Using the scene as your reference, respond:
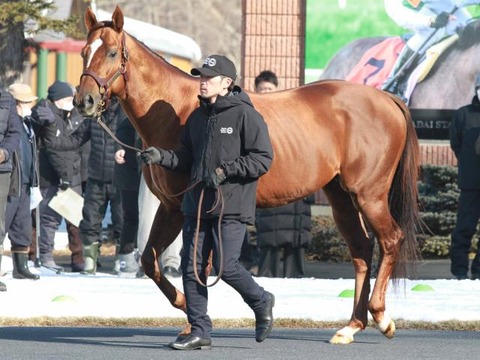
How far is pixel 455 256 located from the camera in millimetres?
13992

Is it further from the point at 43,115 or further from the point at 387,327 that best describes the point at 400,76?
the point at 387,327

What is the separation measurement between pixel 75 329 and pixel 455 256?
4.96 metres

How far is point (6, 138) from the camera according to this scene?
1220 cm

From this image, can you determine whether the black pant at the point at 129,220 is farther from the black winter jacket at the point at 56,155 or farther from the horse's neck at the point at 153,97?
the horse's neck at the point at 153,97

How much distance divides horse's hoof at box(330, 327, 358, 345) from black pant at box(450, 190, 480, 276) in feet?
14.9

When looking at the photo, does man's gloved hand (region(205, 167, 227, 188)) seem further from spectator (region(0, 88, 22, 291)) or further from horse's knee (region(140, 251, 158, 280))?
spectator (region(0, 88, 22, 291))

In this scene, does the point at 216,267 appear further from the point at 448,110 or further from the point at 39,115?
the point at 448,110

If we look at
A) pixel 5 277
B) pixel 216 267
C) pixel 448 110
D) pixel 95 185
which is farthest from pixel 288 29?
pixel 216 267

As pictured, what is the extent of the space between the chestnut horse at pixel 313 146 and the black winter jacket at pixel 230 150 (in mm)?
382

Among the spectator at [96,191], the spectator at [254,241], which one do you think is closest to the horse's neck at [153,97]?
the spectator at [254,241]

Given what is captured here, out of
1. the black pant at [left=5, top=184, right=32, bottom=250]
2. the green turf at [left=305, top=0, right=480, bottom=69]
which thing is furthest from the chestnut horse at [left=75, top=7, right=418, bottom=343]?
the green turf at [left=305, top=0, right=480, bottom=69]

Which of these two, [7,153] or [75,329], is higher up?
[7,153]

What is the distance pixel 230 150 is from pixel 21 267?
4.81 metres

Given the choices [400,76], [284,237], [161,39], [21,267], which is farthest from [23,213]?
[161,39]
